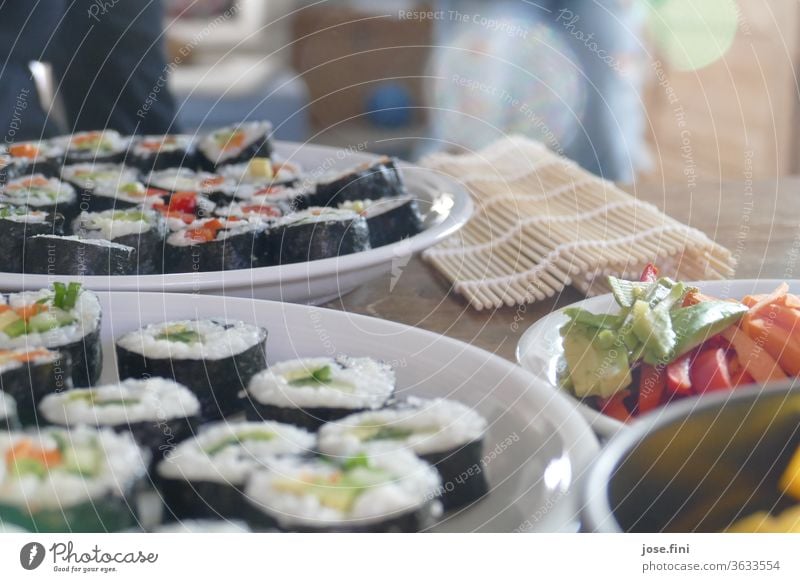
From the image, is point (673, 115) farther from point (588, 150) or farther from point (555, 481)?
point (555, 481)

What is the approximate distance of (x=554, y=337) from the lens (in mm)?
556

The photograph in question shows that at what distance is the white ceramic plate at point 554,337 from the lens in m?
0.52

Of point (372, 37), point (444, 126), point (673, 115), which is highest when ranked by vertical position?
point (372, 37)

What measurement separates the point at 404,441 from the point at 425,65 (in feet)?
1.70

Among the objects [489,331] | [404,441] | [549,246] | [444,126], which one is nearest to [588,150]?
[444,126]

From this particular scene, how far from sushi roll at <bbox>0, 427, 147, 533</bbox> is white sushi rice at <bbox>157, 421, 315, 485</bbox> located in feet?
0.07

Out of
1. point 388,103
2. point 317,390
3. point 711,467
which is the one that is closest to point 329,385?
point 317,390

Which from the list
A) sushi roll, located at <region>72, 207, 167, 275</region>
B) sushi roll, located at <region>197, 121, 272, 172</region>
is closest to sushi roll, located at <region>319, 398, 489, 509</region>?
sushi roll, located at <region>72, 207, 167, 275</region>

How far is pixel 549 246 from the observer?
2.53 ft

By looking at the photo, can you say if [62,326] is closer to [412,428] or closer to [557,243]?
[412,428]

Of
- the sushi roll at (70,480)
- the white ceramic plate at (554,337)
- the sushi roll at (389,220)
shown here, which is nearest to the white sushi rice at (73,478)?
the sushi roll at (70,480)

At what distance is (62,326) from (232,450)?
169mm

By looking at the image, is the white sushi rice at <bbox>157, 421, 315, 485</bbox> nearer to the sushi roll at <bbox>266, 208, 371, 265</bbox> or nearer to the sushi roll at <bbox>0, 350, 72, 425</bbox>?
the sushi roll at <bbox>0, 350, 72, 425</bbox>
